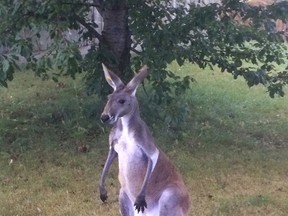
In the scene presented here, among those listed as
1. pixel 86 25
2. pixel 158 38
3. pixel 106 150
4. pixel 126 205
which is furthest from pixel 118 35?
pixel 126 205

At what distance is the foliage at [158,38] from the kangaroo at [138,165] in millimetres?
2133

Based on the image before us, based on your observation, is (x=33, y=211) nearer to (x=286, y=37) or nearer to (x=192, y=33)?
(x=192, y=33)

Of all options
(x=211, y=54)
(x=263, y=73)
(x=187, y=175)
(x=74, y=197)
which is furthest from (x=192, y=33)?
(x=74, y=197)

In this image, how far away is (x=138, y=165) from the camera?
4.15m

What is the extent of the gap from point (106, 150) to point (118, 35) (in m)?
1.27

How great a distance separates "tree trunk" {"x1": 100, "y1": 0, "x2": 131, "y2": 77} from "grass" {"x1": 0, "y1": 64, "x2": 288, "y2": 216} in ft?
2.05

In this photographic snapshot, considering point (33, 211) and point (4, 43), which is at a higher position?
point (4, 43)

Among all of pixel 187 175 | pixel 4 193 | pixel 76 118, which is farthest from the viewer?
pixel 76 118

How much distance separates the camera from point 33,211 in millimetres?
5977

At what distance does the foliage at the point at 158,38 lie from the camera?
21.5ft

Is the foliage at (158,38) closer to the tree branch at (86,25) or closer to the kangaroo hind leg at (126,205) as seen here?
the tree branch at (86,25)

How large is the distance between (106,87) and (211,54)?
111 centimetres

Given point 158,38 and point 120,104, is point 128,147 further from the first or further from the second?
point 158,38

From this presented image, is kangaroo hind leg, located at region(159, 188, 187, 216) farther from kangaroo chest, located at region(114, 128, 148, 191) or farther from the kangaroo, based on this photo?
kangaroo chest, located at region(114, 128, 148, 191)
